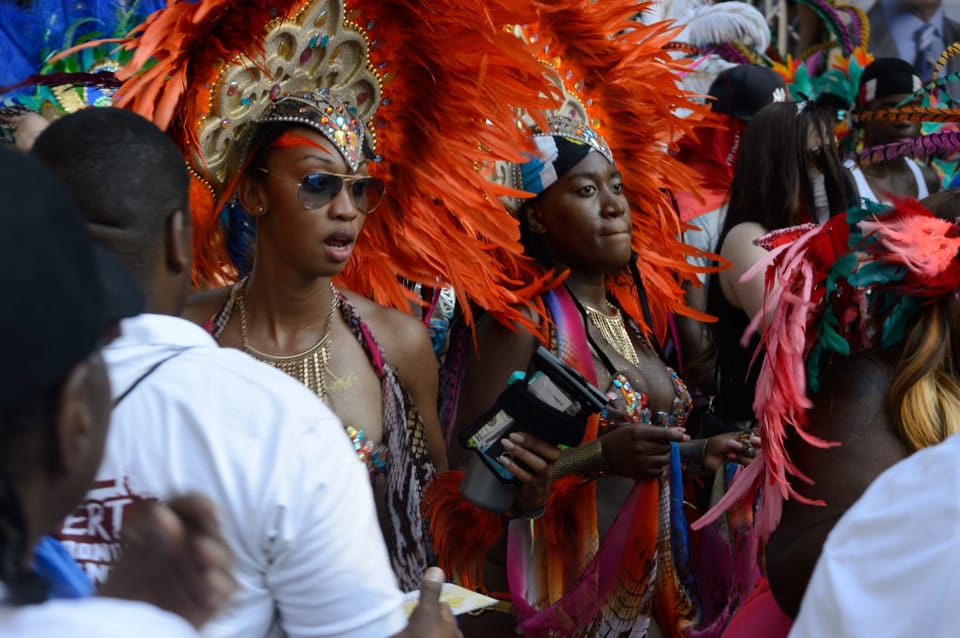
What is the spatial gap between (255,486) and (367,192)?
179cm

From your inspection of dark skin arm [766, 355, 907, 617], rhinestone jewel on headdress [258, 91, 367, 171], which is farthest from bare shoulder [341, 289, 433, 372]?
dark skin arm [766, 355, 907, 617]

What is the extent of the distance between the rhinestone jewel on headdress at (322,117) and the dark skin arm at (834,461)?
135cm

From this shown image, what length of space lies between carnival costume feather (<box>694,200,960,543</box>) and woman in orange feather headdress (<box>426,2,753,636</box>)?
0.73 m

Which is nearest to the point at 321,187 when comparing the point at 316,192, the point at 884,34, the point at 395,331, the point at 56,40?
the point at 316,192

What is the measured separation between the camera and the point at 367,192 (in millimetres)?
3076

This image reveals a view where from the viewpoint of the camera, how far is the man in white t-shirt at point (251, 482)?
1382mm

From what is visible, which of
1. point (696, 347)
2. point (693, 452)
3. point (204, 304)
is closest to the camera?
point (204, 304)

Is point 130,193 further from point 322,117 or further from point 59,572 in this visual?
point 322,117

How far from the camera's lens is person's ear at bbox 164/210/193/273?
5.44ft

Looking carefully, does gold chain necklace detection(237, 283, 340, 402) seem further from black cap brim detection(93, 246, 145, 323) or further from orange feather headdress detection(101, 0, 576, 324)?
black cap brim detection(93, 246, 145, 323)

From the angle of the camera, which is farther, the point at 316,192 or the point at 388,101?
the point at 388,101

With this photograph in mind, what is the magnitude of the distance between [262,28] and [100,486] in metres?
1.68

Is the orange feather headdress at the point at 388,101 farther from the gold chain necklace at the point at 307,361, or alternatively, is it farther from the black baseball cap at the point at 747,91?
the black baseball cap at the point at 747,91

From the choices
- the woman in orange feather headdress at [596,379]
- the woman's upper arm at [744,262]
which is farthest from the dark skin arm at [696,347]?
the woman in orange feather headdress at [596,379]
